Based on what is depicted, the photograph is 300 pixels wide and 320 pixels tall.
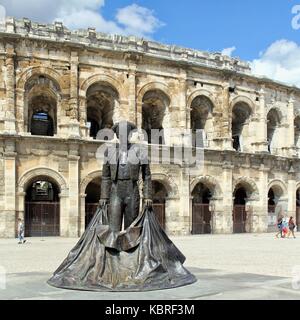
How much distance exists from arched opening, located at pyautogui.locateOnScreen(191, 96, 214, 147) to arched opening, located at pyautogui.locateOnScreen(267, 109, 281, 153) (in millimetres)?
4932

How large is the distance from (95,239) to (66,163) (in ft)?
54.1

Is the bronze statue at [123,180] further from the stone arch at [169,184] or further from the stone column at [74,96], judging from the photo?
the stone arch at [169,184]

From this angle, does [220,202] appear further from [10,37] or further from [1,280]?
[1,280]

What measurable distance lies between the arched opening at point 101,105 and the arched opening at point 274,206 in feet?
34.7

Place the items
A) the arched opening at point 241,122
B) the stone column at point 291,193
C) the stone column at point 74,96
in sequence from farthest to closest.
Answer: the stone column at point 291,193 < the arched opening at point 241,122 < the stone column at point 74,96

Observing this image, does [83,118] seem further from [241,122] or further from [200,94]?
[241,122]

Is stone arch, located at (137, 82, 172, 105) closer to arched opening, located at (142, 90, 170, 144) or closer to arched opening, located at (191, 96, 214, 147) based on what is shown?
arched opening, located at (142, 90, 170, 144)

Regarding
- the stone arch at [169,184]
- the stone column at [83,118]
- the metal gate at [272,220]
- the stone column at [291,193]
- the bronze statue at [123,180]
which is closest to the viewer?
the bronze statue at [123,180]

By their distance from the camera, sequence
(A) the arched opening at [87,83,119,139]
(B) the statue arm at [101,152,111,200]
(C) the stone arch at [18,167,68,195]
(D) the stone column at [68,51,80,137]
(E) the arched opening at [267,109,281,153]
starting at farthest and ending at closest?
(E) the arched opening at [267,109,281,153] < (A) the arched opening at [87,83,119,139] < (D) the stone column at [68,51,80,137] < (C) the stone arch at [18,167,68,195] < (B) the statue arm at [101,152,111,200]

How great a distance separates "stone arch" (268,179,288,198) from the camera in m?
30.7

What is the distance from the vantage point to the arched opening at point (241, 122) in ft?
98.6

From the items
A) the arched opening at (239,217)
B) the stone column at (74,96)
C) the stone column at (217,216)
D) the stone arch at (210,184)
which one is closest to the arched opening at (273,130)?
the arched opening at (239,217)

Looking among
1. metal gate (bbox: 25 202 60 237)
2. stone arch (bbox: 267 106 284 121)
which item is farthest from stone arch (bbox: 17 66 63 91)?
stone arch (bbox: 267 106 284 121)
